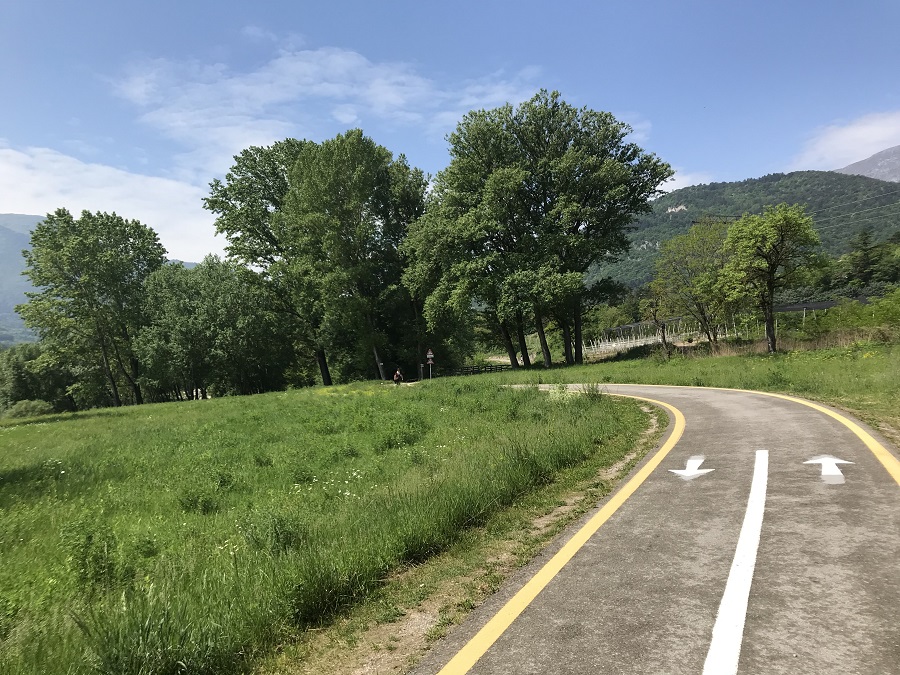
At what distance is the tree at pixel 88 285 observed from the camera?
3997cm

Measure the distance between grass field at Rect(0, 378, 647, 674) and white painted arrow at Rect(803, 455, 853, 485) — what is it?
9.32ft

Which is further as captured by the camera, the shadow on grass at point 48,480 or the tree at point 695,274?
the tree at point 695,274

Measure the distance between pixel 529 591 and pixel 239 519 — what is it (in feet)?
15.9

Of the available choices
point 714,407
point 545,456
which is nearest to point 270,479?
point 545,456

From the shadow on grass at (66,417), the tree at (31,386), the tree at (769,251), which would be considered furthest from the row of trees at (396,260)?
the tree at (31,386)

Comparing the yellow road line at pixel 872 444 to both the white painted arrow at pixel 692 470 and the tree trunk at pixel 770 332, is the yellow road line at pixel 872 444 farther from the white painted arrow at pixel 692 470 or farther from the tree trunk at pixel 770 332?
the tree trunk at pixel 770 332

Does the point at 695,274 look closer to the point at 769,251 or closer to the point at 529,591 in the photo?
the point at 769,251

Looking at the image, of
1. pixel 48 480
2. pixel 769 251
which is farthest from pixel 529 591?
pixel 769 251

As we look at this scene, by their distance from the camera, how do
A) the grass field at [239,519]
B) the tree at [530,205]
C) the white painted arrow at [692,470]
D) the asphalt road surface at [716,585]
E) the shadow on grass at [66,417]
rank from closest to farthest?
the asphalt road surface at [716,585]
the grass field at [239,519]
the white painted arrow at [692,470]
the shadow on grass at [66,417]
the tree at [530,205]

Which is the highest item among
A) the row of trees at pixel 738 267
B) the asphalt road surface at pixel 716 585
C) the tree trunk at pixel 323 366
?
the row of trees at pixel 738 267

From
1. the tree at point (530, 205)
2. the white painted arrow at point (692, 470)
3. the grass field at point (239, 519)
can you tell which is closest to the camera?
the grass field at point (239, 519)

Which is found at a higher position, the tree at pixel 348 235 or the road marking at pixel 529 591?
the tree at pixel 348 235

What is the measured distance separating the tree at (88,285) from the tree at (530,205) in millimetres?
29986

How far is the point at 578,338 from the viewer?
122 ft
